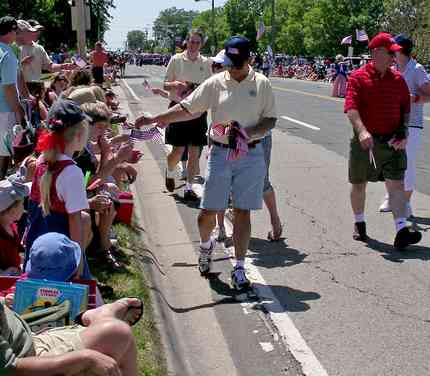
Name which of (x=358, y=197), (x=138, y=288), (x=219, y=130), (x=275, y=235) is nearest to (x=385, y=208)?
(x=358, y=197)

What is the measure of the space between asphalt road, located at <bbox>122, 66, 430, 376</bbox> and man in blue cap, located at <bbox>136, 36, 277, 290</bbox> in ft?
A: 2.29

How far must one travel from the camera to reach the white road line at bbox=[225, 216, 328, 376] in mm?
4496

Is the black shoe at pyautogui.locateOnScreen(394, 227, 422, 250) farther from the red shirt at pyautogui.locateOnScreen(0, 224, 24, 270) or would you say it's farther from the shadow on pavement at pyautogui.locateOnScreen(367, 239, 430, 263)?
the red shirt at pyautogui.locateOnScreen(0, 224, 24, 270)

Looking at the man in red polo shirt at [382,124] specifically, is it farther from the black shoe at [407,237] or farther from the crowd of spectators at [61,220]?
the crowd of spectators at [61,220]


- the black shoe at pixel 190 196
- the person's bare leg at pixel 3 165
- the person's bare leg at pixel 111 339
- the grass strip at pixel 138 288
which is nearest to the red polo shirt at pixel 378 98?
the grass strip at pixel 138 288

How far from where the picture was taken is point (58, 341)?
320 cm

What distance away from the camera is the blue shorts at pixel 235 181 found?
231 inches

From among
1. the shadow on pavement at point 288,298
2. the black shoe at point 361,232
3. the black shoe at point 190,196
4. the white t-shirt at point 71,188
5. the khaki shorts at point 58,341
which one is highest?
the white t-shirt at point 71,188

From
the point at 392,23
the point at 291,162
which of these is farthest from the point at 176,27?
the point at 291,162

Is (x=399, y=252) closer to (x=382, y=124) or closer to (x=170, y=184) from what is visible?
(x=382, y=124)

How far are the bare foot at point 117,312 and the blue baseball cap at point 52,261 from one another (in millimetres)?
345

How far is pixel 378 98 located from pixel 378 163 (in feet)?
2.22

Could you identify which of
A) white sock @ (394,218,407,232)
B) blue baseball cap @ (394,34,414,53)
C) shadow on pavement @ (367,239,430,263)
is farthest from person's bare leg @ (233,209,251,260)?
blue baseball cap @ (394,34,414,53)

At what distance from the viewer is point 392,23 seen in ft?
178
